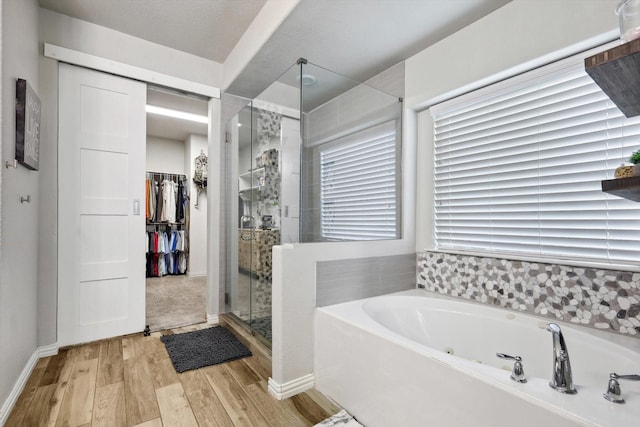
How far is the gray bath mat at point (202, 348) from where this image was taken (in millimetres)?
2166

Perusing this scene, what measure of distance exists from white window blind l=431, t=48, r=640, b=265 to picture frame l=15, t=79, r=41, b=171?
2.69 m

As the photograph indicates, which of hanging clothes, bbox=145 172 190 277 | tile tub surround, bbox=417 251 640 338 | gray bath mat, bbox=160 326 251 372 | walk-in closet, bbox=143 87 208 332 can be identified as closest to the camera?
tile tub surround, bbox=417 251 640 338

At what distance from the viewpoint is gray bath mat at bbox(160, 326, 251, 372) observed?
2.17m

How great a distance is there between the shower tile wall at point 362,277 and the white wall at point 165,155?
15.9 ft

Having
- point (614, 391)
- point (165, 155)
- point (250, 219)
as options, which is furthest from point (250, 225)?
point (165, 155)

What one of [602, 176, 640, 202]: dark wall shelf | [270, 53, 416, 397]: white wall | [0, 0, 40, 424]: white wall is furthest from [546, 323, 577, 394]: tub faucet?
[0, 0, 40, 424]: white wall

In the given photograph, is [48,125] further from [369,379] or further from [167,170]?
[167,170]

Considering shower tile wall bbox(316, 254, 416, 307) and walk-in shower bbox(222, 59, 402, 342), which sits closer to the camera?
shower tile wall bbox(316, 254, 416, 307)

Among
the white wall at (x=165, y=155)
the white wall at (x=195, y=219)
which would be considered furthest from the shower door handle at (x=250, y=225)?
the white wall at (x=165, y=155)

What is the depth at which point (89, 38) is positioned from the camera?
2.51 m

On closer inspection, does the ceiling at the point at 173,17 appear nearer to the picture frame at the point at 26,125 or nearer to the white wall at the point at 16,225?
the white wall at the point at 16,225

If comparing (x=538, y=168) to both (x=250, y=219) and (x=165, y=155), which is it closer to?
(x=250, y=219)

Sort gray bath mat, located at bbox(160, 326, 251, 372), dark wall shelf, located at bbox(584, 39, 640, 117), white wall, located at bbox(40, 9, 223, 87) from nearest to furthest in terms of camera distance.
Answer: dark wall shelf, located at bbox(584, 39, 640, 117)
gray bath mat, located at bbox(160, 326, 251, 372)
white wall, located at bbox(40, 9, 223, 87)

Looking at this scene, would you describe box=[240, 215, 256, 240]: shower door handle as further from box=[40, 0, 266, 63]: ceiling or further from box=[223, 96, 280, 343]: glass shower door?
box=[40, 0, 266, 63]: ceiling
